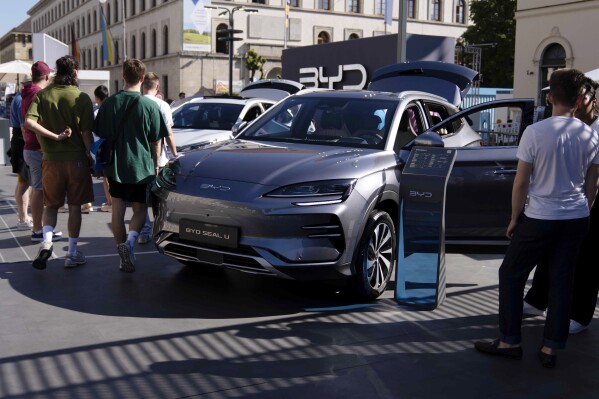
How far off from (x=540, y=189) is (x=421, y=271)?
159 cm

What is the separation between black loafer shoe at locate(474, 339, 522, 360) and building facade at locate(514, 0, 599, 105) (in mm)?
26011

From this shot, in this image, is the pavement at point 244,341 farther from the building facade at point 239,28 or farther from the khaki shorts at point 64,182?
the building facade at point 239,28

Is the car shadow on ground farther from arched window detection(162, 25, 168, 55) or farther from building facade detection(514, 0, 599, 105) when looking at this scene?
arched window detection(162, 25, 168, 55)

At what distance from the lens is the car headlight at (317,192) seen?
18.6 ft

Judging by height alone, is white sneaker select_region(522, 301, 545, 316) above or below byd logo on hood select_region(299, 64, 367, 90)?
below

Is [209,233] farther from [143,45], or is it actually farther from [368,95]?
[143,45]

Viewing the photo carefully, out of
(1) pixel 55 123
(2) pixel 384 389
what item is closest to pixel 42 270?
(1) pixel 55 123

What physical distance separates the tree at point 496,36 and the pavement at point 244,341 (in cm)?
5335

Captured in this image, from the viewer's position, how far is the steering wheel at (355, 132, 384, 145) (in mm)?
6691

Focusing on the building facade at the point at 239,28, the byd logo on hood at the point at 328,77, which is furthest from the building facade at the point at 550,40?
the building facade at the point at 239,28

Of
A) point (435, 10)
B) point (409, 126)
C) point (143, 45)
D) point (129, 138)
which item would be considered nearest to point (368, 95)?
point (409, 126)

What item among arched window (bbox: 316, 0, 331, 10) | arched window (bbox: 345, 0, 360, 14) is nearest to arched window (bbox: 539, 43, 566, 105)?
arched window (bbox: 316, 0, 331, 10)

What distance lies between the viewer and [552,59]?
106 feet

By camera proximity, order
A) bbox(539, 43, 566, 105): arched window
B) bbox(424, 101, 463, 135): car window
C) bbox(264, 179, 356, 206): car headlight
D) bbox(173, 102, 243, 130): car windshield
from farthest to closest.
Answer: bbox(539, 43, 566, 105): arched window < bbox(173, 102, 243, 130): car windshield < bbox(424, 101, 463, 135): car window < bbox(264, 179, 356, 206): car headlight
